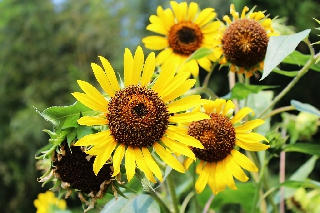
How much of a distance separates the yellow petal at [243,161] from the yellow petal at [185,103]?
9 cm

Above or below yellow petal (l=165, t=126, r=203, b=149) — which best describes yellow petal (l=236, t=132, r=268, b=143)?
below

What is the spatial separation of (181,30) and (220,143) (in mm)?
297

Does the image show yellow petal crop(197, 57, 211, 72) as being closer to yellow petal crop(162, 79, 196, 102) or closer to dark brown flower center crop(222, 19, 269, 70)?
dark brown flower center crop(222, 19, 269, 70)

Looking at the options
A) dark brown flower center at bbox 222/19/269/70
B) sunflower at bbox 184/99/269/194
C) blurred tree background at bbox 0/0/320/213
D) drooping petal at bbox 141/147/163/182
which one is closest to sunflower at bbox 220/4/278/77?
dark brown flower center at bbox 222/19/269/70

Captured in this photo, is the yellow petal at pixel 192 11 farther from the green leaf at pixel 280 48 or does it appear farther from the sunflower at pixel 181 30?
the green leaf at pixel 280 48

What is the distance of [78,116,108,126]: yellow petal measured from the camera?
0.48m

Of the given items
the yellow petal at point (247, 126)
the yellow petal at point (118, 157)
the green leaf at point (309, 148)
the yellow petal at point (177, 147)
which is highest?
the yellow petal at point (118, 157)

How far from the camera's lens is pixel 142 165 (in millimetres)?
495

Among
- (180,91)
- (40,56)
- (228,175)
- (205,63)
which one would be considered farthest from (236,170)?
(40,56)

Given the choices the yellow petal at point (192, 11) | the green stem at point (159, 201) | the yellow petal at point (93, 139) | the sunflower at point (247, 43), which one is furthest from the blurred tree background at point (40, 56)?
the yellow petal at point (93, 139)

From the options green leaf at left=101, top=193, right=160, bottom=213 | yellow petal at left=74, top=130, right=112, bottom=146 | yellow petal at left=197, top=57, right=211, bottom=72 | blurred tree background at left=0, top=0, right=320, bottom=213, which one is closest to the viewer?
yellow petal at left=74, top=130, right=112, bottom=146

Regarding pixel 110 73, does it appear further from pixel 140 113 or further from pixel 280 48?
pixel 280 48

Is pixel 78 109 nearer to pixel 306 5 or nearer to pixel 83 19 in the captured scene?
pixel 306 5

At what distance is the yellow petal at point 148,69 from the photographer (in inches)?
20.7
